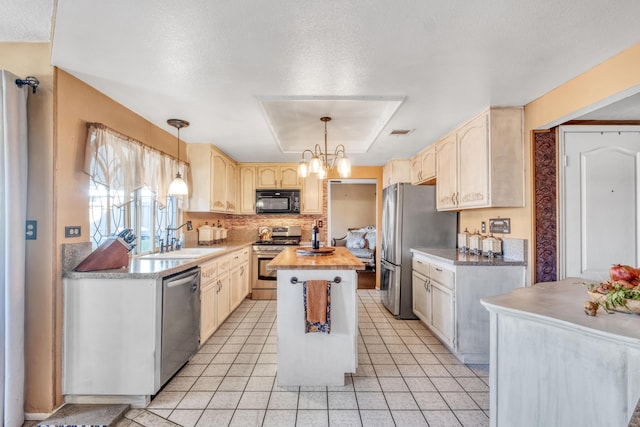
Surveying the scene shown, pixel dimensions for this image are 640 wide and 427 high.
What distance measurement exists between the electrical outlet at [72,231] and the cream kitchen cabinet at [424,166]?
3633 mm

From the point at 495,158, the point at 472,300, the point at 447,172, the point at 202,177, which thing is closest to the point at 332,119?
the point at 447,172

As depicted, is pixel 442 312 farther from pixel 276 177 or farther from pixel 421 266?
pixel 276 177

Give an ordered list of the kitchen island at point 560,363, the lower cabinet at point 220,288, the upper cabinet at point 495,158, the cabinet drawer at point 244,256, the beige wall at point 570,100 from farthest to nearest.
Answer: the cabinet drawer at point 244,256, the lower cabinet at point 220,288, the upper cabinet at point 495,158, the beige wall at point 570,100, the kitchen island at point 560,363

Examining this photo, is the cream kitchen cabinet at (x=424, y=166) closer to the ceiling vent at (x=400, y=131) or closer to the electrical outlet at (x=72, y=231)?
the ceiling vent at (x=400, y=131)

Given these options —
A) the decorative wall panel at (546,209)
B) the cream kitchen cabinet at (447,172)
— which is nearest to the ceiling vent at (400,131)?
the cream kitchen cabinet at (447,172)

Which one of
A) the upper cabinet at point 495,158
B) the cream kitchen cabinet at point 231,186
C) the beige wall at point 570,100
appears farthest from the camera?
the cream kitchen cabinet at point 231,186

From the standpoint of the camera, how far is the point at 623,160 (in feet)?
7.87

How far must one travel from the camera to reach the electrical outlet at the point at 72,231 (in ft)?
6.66

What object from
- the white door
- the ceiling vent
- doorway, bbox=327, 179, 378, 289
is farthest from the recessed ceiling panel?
doorway, bbox=327, 179, 378, 289

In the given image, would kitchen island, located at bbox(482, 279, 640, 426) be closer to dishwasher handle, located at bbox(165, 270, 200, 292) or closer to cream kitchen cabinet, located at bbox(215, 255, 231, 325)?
dishwasher handle, located at bbox(165, 270, 200, 292)

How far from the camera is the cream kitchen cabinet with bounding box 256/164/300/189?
5.16 metres

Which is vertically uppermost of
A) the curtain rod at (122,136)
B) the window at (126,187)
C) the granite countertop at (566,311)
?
the curtain rod at (122,136)

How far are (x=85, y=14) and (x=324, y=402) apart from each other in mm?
2611

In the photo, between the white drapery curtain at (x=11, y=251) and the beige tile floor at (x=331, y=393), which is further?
the beige tile floor at (x=331, y=393)
